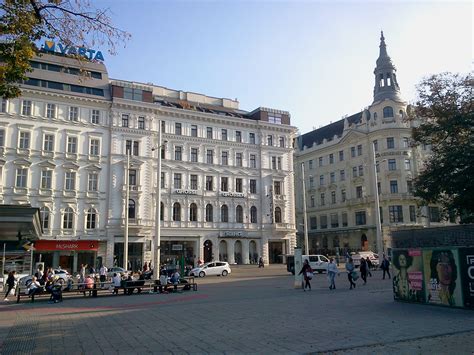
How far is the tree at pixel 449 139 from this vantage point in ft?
85.7

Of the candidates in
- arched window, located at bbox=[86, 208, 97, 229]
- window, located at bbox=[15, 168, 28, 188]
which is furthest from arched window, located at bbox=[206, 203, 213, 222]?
window, located at bbox=[15, 168, 28, 188]

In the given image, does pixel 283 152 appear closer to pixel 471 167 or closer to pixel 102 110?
pixel 102 110

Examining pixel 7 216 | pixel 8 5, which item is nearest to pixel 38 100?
pixel 7 216

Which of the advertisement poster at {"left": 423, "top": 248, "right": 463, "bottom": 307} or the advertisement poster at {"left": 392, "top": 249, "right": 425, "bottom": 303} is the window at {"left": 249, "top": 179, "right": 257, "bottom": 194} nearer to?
the advertisement poster at {"left": 392, "top": 249, "right": 425, "bottom": 303}

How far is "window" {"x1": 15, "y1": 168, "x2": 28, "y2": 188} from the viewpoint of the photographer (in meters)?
44.1

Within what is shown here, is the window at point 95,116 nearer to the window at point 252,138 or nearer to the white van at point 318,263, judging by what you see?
the window at point 252,138

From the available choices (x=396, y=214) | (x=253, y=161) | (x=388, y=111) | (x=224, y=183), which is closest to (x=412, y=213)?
(x=396, y=214)

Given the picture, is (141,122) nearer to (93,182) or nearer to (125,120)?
(125,120)

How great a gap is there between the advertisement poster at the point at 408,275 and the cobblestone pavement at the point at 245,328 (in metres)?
0.61

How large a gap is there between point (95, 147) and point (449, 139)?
1434 inches

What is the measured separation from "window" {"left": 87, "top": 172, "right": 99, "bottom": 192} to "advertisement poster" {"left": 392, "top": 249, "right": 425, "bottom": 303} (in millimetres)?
37902

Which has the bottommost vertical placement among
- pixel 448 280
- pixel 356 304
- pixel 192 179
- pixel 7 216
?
pixel 356 304

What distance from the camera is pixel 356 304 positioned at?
16359 mm

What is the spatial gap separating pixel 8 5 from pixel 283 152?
51.7m
